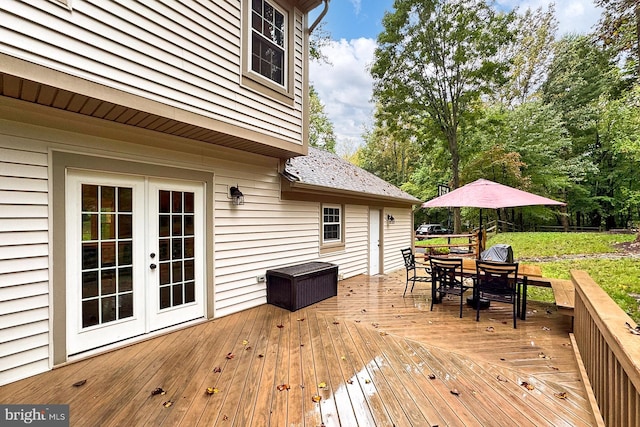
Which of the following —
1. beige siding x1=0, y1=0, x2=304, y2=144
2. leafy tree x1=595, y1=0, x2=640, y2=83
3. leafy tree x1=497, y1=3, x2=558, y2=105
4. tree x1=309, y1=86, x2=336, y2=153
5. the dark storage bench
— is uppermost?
leafy tree x1=497, y1=3, x2=558, y2=105

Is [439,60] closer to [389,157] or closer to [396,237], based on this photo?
[396,237]

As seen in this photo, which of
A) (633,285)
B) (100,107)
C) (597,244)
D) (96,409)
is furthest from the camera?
(597,244)

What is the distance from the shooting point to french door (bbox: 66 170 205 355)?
298cm

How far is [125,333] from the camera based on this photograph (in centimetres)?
331

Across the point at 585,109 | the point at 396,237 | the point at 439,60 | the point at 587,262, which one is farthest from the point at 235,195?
the point at 585,109

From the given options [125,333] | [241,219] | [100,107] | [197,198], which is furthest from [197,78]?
[125,333]

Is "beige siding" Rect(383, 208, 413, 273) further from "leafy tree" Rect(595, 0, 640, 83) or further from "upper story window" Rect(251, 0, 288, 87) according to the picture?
"leafy tree" Rect(595, 0, 640, 83)

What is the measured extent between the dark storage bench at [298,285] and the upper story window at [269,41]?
Answer: 3.21 metres

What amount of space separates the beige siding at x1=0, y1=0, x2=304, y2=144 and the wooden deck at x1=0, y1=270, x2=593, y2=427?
2.86 meters

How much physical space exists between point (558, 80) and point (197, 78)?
20447 mm

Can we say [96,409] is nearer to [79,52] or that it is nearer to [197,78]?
[79,52]

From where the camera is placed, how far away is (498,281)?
407cm

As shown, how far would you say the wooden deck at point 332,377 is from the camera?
213 cm

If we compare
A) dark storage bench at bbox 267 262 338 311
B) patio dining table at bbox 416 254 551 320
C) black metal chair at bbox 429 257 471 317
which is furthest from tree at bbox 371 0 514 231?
dark storage bench at bbox 267 262 338 311
